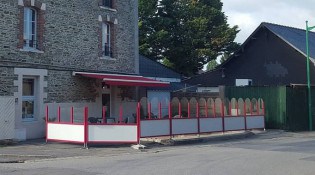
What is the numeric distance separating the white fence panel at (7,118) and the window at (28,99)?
1.81 metres

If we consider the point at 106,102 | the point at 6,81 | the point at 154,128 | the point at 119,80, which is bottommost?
the point at 154,128

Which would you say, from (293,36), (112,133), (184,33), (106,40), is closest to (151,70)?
(106,40)

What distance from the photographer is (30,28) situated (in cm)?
1872

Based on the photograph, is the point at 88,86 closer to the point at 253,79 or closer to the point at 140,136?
the point at 140,136

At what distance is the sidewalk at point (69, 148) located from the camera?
45.7 ft

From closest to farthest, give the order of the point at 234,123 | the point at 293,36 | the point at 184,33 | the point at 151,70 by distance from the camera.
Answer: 1. the point at 234,123
2. the point at 151,70
3. the point at 293,36
4. the point at 184,33

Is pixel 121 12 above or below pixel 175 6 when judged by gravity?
below

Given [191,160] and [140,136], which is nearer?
[191,160]

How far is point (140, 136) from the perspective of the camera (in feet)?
54.3

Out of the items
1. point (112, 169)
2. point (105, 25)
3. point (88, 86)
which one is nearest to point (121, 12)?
point (105, 25)

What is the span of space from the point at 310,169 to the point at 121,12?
1475 cm

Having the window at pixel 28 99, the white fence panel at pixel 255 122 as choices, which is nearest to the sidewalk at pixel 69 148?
the window at pixel 28 99

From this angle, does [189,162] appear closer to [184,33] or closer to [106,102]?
[106,102]

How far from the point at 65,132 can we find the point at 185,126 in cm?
502
